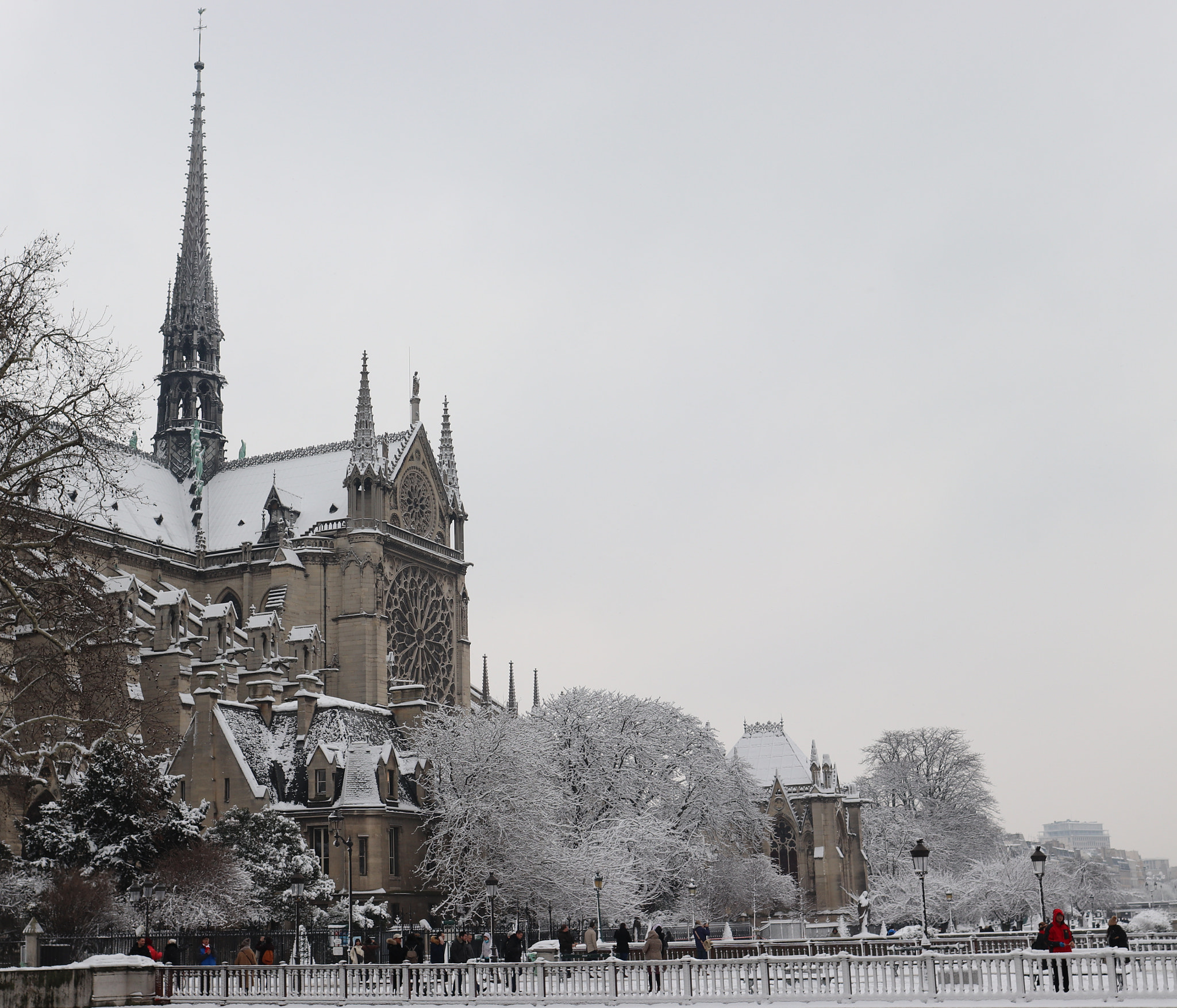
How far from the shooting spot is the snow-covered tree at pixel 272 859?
156 ft

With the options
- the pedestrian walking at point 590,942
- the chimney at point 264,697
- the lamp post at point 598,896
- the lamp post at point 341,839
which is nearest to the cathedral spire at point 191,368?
the chimney at point 264,697

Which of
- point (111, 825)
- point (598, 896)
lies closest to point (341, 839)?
point (598, 896)

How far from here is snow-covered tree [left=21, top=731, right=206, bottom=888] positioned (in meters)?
43.8

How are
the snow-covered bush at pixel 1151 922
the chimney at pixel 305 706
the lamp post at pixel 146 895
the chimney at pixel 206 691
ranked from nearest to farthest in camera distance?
the lamp post at pixel 146 895 → the chimney at pixel 206 691 → the chimney at pixel 305 706 → the snow-covered bush at pixel 1151 922

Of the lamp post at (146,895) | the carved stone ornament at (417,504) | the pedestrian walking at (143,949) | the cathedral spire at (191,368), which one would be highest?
the cathedral spire at (191,368)

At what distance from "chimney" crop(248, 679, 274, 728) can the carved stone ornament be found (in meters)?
19.1

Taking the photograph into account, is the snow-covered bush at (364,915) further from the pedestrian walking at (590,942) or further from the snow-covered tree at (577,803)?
the pedestrian walking at (590,942)

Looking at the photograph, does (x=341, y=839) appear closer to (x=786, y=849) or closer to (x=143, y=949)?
(x=143, y=949)

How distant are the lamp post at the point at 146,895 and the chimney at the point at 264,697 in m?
16.4

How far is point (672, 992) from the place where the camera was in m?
27.6

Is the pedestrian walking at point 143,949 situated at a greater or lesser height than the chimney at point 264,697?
lesser

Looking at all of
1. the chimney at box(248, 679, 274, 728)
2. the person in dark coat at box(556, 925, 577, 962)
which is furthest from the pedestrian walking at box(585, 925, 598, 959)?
the chimney at box(248, 679, 274, 728)

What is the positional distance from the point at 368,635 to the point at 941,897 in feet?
108

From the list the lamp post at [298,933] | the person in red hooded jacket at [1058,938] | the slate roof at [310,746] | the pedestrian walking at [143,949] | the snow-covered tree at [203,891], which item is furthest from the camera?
the slate roof at [310,746]
